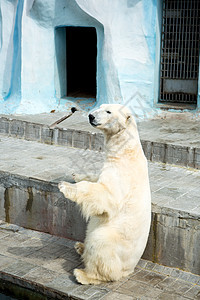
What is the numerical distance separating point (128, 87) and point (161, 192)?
394 centimetres

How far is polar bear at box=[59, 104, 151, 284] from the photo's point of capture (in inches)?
166

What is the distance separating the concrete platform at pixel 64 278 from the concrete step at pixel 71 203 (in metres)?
0.15

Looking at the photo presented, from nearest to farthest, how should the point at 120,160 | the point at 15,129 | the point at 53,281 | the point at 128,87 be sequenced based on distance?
the point at 120,160 < the point at 53,281 < the point at 15,129 < the point at 128,87

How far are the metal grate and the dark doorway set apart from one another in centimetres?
195

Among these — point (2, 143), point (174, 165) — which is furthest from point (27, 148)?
point (174, 165)

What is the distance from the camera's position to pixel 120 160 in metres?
4.28

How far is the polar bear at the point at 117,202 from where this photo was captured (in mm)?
4207

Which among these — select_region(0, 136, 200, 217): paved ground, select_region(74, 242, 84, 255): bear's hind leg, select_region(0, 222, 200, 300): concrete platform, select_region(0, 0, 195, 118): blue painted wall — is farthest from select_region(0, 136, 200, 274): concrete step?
select_region(0, 0, 195, 118): blue painted wall

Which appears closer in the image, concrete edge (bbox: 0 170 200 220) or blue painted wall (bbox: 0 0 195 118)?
concrete edge (bbox: 0 170 200 220)

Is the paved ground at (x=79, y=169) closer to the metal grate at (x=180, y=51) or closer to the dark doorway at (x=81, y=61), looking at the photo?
the metal grate at (x=180, y=51)

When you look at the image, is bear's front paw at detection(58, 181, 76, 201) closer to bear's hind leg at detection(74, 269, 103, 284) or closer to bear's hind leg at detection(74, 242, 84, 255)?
bear's hind leg at detection(74, 269, 103, 284)

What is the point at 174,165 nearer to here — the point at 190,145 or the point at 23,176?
the point at 190,145

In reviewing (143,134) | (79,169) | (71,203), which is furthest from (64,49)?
(71,203)

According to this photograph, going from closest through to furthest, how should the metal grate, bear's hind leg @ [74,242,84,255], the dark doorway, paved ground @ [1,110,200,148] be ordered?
bear's hind leg @ [74,242,84,255]
paved ground @ [1,110,200,148]
the metal grate
the dark doorway
